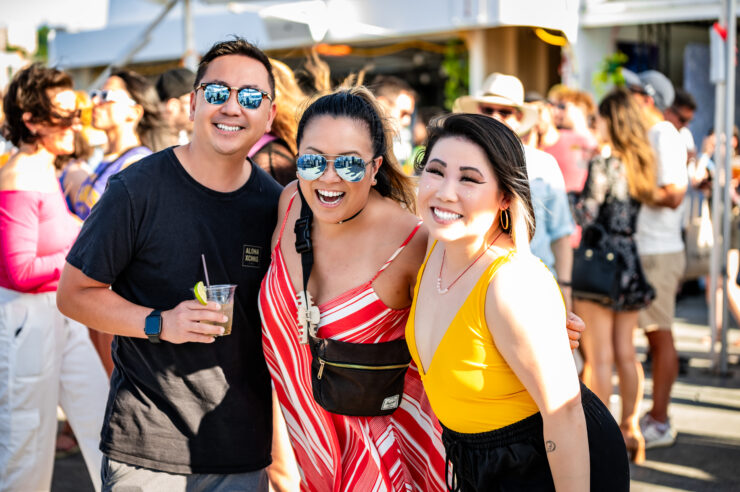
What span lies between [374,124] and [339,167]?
0.73 ft

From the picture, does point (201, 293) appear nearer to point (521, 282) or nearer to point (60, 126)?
point (521, 282)

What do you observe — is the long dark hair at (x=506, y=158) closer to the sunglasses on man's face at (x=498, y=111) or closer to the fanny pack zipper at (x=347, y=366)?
the fanny pack zipper at (x=347, y=366)

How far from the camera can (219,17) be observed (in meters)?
12.8

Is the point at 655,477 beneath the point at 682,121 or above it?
beneath

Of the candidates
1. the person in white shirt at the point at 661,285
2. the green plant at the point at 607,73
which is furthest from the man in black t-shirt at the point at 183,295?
the green plant at the point at 607,73

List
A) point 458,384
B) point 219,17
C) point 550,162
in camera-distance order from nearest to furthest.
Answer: point 458,384, point 550,162, point 219,17

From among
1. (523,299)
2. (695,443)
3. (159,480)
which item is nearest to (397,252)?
(523,299)

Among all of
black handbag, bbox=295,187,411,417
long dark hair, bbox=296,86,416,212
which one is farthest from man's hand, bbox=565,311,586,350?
long dark hair, bbox=296,86,416,212

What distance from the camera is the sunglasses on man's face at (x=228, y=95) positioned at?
253cm

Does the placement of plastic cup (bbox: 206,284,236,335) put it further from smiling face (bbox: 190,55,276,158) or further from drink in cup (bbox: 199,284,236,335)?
smiling face (bbox: 190,55,276,158)

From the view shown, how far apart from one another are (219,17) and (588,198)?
9471 millimetres

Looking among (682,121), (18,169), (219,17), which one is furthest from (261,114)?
(219,17)

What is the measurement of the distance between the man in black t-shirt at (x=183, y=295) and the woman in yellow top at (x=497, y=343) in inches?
26.8

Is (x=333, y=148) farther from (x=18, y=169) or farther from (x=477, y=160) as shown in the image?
(x=18, y=169)
